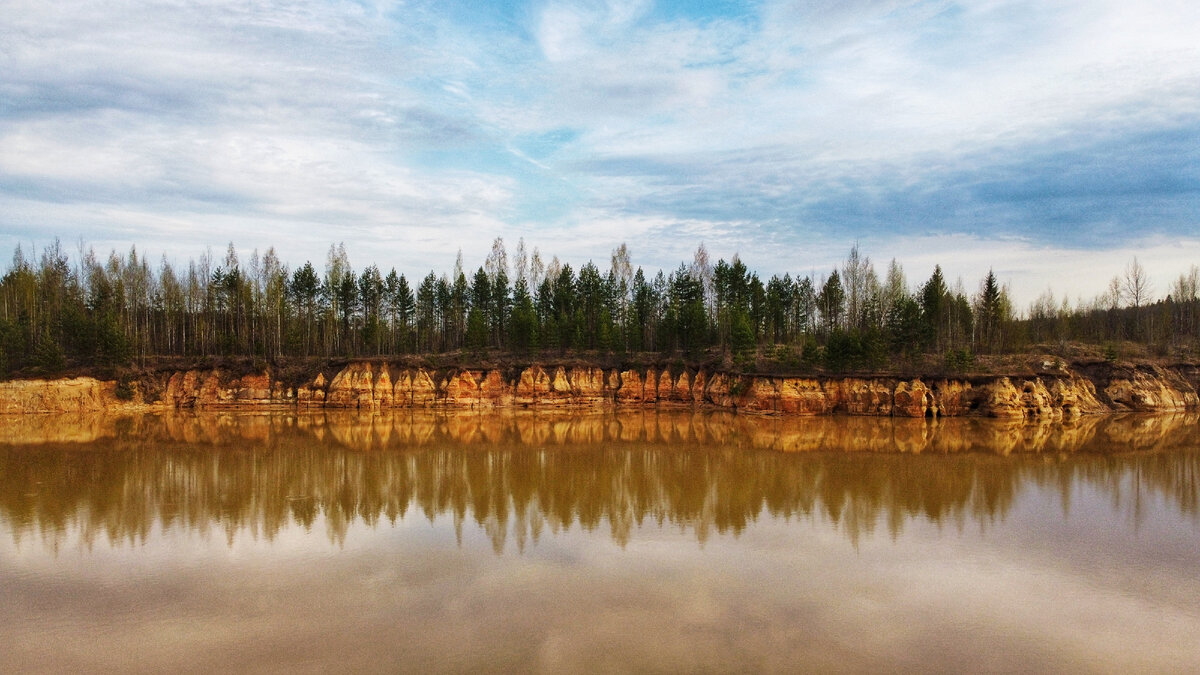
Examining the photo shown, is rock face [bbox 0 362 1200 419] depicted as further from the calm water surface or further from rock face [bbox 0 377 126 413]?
the calm water surface

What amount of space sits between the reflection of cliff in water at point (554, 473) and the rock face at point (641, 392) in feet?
18.8

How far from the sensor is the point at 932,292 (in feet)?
177

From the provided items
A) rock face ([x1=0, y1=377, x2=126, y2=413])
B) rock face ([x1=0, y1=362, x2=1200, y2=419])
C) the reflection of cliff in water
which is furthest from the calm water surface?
rock face ([x1=0, y1=377, x2=126, y2=413])

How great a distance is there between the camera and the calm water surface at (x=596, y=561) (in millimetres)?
8914

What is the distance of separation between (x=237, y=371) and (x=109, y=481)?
97.9ft

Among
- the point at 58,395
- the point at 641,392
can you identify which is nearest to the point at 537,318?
the point at 641,392

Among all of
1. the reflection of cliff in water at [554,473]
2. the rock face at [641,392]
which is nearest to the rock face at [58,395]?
the rock face at [641,392]

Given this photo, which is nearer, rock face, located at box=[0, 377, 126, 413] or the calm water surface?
the calm water surface

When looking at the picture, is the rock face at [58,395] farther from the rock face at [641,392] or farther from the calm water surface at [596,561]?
the calm water surface at [596,561]

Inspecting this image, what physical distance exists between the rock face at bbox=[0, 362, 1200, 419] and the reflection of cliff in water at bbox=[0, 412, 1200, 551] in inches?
225

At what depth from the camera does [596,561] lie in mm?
12688

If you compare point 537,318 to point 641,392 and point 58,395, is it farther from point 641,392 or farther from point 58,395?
point 58,395

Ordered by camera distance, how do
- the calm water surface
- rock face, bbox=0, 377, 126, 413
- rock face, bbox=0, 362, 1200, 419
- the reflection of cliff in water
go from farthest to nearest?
rock face, bbox=0, 362, 1200, 419, rock face, bbox=0, 377, 126, 413, the reflection of cliff in water, the calm water surface

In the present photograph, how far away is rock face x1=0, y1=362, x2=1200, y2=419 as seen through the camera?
141 ft
